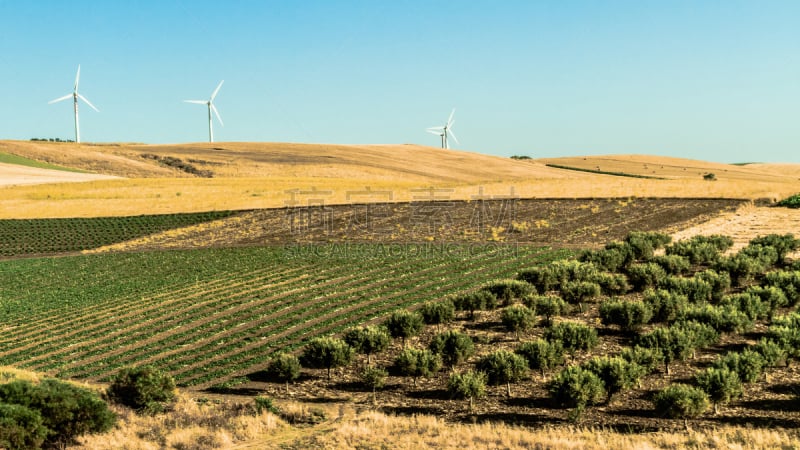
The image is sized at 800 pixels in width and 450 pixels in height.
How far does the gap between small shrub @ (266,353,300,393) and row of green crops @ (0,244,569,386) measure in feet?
4.55

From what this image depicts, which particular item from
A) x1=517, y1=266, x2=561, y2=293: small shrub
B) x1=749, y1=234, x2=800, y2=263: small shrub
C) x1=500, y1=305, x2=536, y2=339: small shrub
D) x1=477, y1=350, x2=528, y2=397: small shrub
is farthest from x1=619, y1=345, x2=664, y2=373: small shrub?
x1=749, y1=234, x2=800, y2=263: small shrub

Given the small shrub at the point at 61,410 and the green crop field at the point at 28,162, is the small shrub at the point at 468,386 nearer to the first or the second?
the small shrub at the point at 61,410

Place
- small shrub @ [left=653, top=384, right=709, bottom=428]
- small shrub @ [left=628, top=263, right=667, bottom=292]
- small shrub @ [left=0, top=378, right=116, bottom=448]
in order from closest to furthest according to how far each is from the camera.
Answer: small shrub @ [left=0, top=378, right=116, bottom=448] → small shrub @ [left=653, top=384, right=709, bottom=428] → small shrub @ [left=628, top=263, right=667, bottom=292]

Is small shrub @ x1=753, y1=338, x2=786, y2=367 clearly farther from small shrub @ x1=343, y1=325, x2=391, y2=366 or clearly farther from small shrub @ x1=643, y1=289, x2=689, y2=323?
small shrub @ x1=343, y1=325, x2=391, y2=366

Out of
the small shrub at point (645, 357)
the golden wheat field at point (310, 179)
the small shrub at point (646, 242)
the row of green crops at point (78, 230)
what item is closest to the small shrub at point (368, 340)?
the small shrub at point (645, 357)

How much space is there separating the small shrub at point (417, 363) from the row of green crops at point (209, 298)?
5725 mm

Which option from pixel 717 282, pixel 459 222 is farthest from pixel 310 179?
pixel 717 282

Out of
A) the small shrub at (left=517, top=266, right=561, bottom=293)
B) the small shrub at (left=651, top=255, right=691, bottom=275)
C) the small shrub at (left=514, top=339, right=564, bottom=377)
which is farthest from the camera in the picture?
the small shrub at (left=651, top=255, right=691, bottom=275)

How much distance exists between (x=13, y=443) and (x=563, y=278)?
2566cm

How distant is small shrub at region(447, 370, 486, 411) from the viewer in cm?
2084

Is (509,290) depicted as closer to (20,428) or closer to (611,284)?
(611,284)

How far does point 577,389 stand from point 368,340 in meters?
8.45

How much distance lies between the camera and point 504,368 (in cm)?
2203

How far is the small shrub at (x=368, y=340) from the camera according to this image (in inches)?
1005
